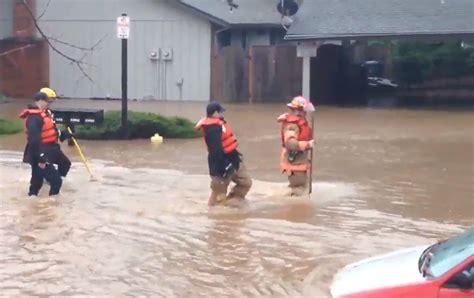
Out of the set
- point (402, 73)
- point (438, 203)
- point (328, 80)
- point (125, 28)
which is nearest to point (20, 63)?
point (328, 80)

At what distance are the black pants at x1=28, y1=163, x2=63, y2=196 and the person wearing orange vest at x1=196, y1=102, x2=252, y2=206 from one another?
228 centimetres

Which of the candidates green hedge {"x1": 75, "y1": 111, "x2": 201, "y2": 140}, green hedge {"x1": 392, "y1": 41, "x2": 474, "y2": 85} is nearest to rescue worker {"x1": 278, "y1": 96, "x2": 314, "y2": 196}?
green hedge {"x1": 75, "y1": 111, "x2": 201, "y2": 140}

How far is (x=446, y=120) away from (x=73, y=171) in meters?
13.6

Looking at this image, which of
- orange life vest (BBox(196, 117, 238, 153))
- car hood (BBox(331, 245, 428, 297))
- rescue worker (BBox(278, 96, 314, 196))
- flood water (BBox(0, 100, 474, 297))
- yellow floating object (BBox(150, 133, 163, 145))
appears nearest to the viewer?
car hood (BBox(331, 245, 428, 297))

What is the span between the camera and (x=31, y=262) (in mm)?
10375

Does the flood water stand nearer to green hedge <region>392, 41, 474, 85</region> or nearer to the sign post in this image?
the sign post

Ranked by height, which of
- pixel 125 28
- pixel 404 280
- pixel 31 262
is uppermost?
pixel 125 28

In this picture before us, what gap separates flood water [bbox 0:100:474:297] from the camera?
9742mm

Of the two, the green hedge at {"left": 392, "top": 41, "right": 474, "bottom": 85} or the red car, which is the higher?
the green hedge at {"left": 392, "top": 41, "right": 474, "bottom": 85}

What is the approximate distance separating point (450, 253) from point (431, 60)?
33445mm

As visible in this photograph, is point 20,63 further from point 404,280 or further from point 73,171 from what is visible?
point 404,280

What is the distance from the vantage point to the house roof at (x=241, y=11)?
118 ft

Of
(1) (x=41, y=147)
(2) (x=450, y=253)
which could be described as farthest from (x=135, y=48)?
(2) (x=450, y=253)

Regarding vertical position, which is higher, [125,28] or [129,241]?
[125,28]
